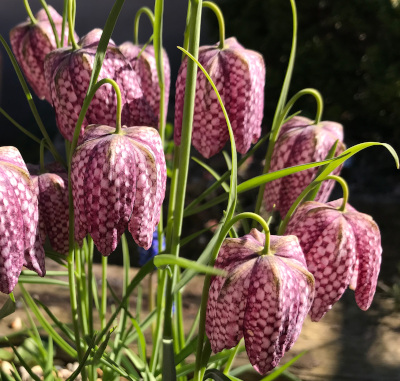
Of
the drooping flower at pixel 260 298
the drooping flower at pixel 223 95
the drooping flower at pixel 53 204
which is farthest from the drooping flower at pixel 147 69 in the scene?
the drooping flower at pixel 260 298

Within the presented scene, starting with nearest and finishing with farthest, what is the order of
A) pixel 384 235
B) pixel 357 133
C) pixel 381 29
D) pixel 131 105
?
1. pixel 131 105
2. pixel 384 235
3. pixel 381 29
4. pixel 357 133

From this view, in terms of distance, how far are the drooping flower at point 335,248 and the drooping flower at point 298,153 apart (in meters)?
0.11

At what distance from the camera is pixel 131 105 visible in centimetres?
86

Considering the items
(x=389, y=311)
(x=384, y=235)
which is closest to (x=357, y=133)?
(x=384, y=235)

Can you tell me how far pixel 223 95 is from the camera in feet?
2.97

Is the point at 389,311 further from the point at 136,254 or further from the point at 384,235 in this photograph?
the point at 136,254

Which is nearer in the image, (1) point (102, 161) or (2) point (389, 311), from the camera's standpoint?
(1) point (102, 161)

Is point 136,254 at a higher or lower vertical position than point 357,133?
lower

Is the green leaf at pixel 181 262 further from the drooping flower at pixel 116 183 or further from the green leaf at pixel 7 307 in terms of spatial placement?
the green leaf at pixel 7 307

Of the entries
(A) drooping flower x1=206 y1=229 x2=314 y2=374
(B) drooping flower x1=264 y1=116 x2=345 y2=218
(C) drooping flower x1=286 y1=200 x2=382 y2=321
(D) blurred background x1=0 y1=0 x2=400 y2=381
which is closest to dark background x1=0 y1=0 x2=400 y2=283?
(D) blurred background x1=0 y1=0 x2=400 y2=381

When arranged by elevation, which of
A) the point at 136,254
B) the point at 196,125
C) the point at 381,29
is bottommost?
the point at 136,254

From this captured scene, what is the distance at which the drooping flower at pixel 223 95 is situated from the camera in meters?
0.89

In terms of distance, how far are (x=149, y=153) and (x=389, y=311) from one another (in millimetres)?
1257

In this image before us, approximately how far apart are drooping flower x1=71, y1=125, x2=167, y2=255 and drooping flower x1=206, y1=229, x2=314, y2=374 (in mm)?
109
